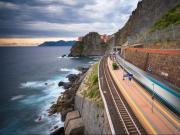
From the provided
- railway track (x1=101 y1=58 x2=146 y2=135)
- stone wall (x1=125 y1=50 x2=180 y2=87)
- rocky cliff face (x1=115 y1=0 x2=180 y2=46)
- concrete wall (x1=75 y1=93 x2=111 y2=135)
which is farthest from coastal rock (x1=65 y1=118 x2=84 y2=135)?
rocky cliff face (x1=115 y1=0 x2=180 y2=46)

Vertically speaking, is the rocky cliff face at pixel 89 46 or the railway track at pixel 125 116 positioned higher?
the rocky cliff face at pixel 89 46

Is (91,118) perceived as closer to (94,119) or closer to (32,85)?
(94,119)

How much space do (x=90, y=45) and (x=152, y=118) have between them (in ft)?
498

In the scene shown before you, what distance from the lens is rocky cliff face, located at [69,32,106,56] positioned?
164 metres

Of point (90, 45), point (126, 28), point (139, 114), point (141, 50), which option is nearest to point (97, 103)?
point (139, 114)

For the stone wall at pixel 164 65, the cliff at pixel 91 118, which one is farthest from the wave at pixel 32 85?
the stone wall at pixel 164 65

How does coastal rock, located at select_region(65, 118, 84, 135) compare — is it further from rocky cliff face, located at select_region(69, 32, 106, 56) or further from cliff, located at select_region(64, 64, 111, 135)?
rocky cliff face, located at select_region(69, 32, 106, 56)

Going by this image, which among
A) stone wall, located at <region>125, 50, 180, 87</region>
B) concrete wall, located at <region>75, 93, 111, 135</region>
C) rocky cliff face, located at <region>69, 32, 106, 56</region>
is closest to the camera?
stone wall, located at <region>125, 50, 180, 87</region>

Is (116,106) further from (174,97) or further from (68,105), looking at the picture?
(68,105)

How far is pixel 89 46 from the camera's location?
16512 centimetres

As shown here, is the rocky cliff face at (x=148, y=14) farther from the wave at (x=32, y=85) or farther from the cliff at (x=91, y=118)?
the cliff at (x=91, y=118)

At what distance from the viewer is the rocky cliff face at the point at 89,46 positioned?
537 feet

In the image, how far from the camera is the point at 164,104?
1795 cm

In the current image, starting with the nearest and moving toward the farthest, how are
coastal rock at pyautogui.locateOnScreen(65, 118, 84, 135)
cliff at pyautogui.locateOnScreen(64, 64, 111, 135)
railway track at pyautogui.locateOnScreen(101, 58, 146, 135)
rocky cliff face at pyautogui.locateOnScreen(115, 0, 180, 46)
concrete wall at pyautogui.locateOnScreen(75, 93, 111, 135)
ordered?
railway track at pyautogui.locateOnScreen(101, 58, 146, 135)
concrete wall at pyautogui.locateOnScreen(75, 93, 111, 135)
cliff at pyautogui.locateOnScreen(64, 64, 111, 135)
coastal rock at pyautogui.locateOnScreen(65, 118, 84, 135)
rocky cliff face at pyautogui.locateOnScreen(115, 0, 180, 46)
